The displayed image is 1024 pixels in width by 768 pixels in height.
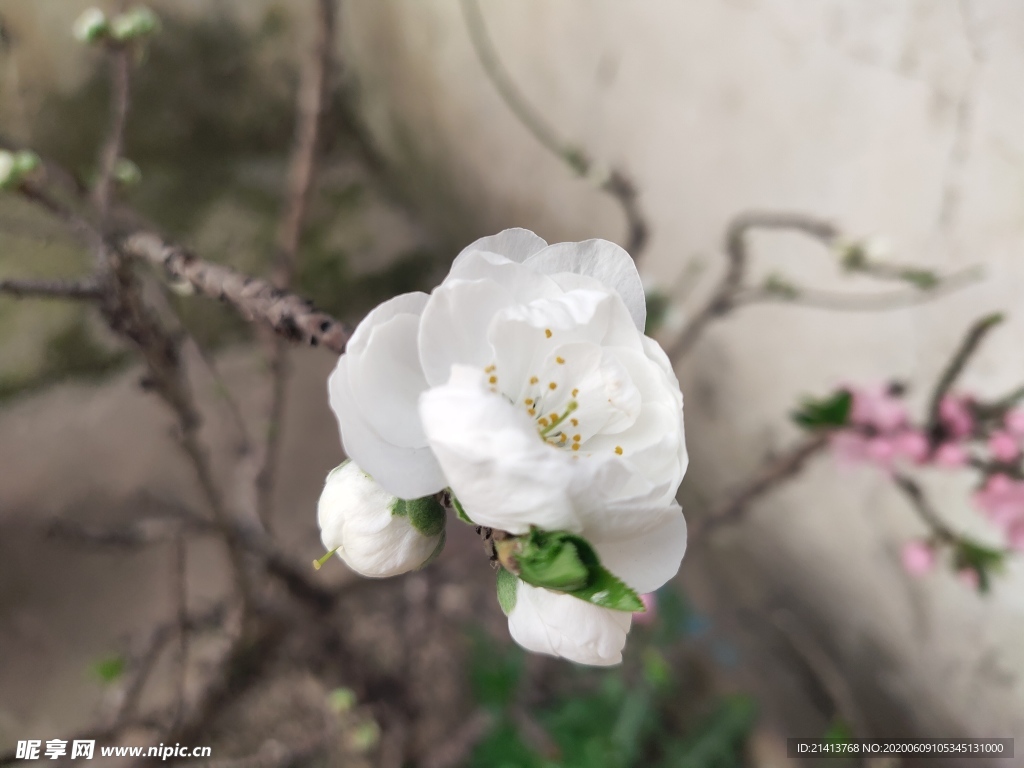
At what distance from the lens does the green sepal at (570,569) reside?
0.18 metres

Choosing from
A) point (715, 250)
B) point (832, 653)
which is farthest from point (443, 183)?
point (832, 653)

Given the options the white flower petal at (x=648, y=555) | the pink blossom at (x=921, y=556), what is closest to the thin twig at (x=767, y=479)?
the pink blossom at (x=921, y=556)

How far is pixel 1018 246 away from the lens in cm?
58

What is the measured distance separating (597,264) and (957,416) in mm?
511

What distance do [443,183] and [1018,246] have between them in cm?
115

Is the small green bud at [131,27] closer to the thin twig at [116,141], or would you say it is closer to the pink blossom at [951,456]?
the thin twig at [116,141]

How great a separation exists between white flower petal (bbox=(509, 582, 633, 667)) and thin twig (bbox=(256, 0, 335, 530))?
0.42 meters

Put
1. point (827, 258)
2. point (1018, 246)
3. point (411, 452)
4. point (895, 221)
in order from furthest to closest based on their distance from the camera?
point (827, 258) < point (895, 221) < point (1018, 246) < point (411, 452)

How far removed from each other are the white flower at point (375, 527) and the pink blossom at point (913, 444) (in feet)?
1.76

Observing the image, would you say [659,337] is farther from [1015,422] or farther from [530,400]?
[530,400]

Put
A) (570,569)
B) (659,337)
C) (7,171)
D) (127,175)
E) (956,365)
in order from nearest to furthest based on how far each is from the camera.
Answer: (570,569), (7,171), (127,175), (956,365), (659,337)

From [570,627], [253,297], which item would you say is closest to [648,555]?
[570,627]

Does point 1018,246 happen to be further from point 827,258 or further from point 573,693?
point 573,693

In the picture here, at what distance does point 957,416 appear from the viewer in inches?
22.2
